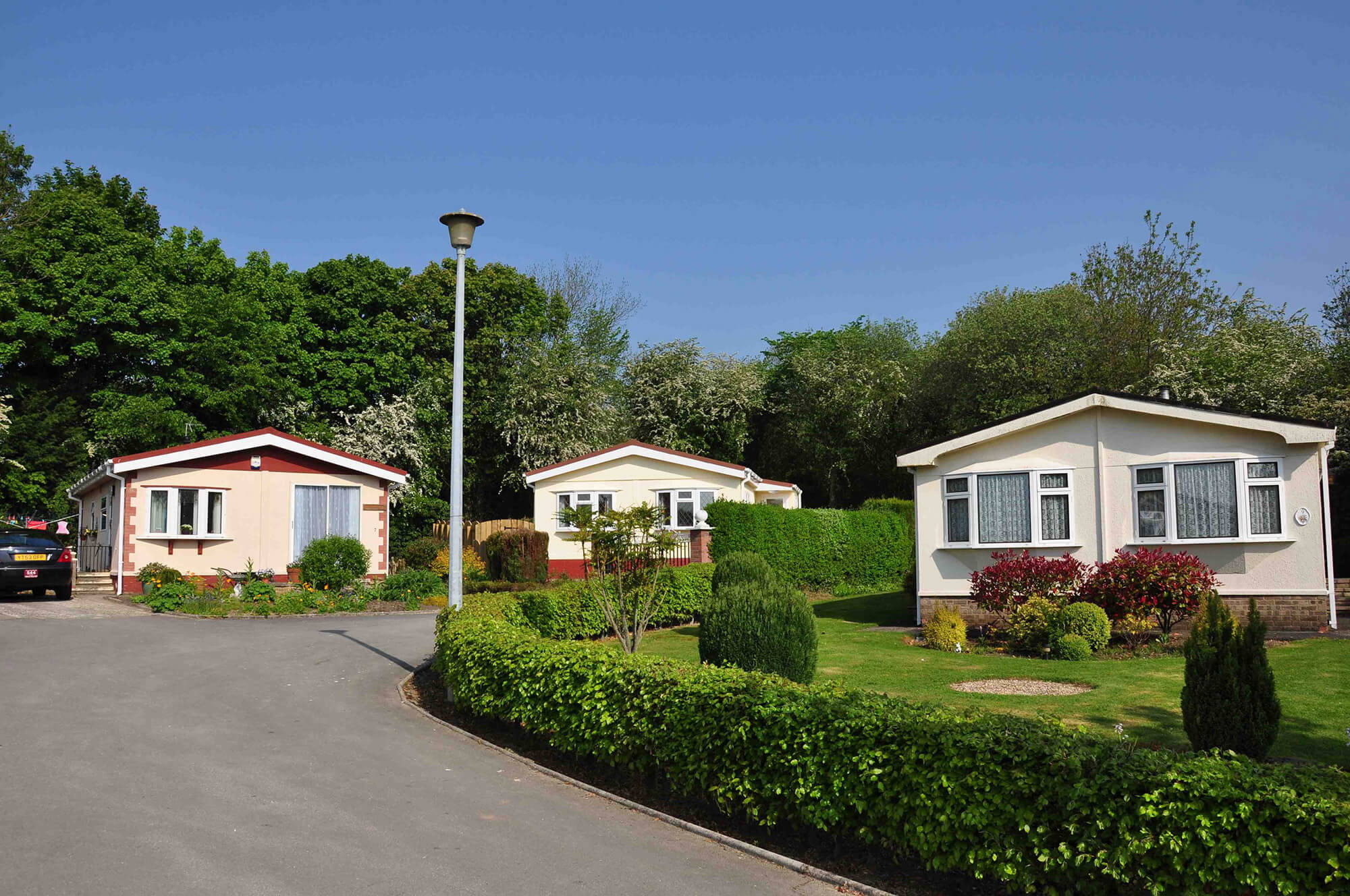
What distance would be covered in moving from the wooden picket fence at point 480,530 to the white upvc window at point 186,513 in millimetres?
7843

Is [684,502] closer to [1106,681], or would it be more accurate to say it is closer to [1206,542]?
[1206,542]

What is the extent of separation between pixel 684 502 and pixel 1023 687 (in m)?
18.2

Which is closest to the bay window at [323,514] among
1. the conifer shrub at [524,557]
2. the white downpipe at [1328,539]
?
the conifer shrub at [524,557]

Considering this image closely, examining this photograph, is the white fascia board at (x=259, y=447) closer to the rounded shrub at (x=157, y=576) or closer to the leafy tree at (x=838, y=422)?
the rounded shrub at (x=157, y=576)

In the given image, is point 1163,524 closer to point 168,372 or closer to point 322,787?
point 322,787

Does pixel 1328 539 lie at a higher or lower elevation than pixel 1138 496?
lower

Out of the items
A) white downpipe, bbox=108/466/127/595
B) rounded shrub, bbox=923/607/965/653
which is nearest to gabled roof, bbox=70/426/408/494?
white downpipe, bbox=108/466/127/595

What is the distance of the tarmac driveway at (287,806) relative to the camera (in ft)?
19.8

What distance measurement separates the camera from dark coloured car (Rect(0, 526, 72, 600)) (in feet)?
73.6

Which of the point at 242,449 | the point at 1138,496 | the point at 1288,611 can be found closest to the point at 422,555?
the point at 242,449

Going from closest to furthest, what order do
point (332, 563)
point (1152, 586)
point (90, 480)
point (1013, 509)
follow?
point (1152, 586) < point (1013, 509) < point (332, 563) < point (90, 480)

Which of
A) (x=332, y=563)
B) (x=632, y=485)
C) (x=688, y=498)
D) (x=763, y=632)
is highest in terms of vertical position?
(x=632, y=485)

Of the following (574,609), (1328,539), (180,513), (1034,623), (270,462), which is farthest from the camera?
(270,462)

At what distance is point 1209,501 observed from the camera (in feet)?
56.8
